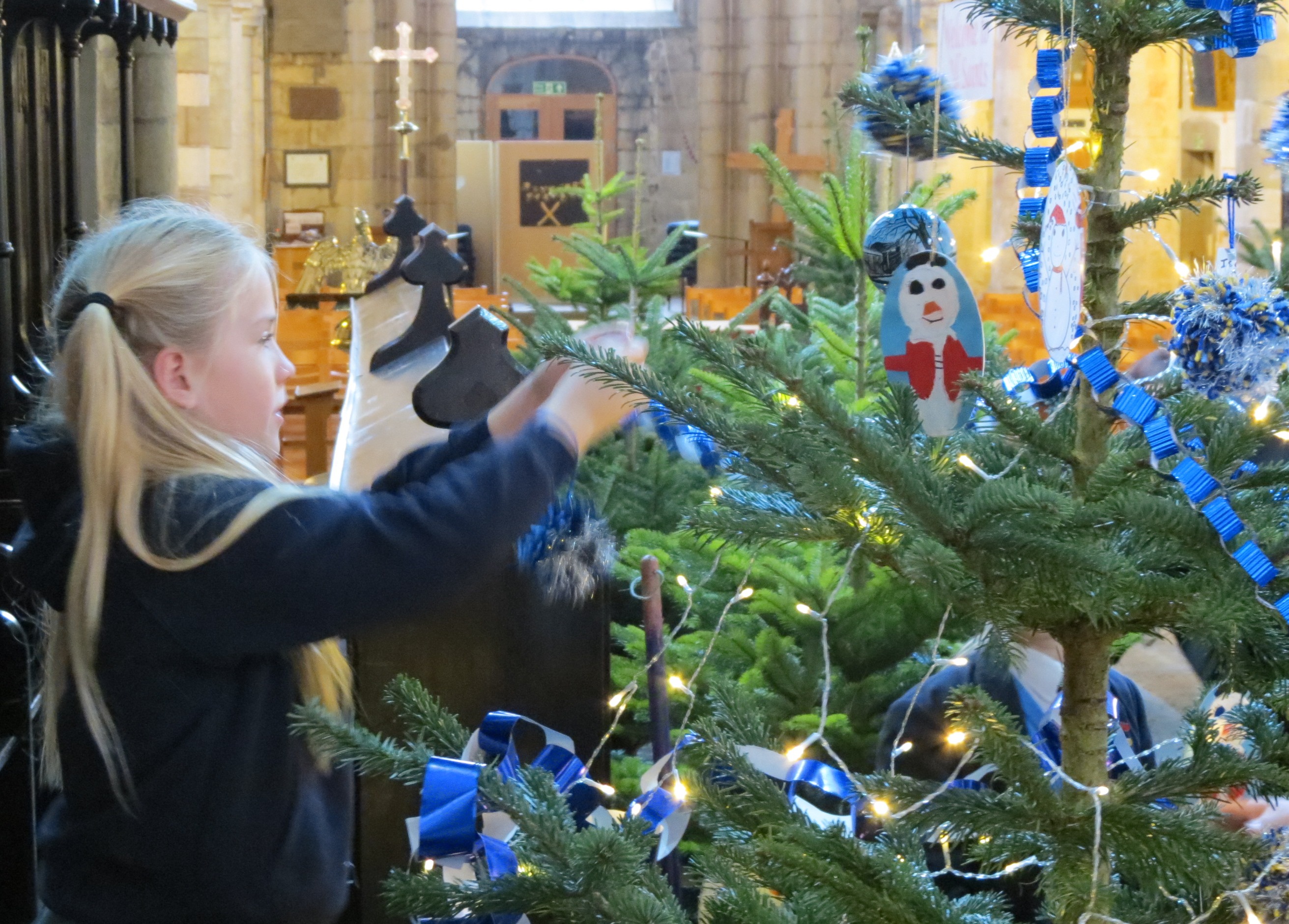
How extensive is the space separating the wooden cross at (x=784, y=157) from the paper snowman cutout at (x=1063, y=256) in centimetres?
1351

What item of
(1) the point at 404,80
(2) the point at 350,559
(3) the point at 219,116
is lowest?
(2) the point at 350,559

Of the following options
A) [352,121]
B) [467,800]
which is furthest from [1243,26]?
[352,121]

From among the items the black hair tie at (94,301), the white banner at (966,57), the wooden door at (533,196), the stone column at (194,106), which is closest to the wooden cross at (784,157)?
the wooden door at (533,196)

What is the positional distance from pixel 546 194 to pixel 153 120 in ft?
38.1

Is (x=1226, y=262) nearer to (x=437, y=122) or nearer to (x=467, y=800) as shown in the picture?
(x=467, y=800)

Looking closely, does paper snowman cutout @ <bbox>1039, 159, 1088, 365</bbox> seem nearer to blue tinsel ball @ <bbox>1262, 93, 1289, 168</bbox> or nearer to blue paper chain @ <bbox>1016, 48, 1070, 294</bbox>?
blue paper chain @ <bbox>1016, 48, 1070, 294</bbox>

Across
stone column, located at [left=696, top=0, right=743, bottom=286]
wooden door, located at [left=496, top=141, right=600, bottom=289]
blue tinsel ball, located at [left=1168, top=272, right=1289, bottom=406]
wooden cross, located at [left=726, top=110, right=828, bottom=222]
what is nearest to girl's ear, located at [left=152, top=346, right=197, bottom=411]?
blue tinsel ball, located at [left=1168, top=272, right=1289, bottom=406]

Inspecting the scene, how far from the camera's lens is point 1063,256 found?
1119 millimetres

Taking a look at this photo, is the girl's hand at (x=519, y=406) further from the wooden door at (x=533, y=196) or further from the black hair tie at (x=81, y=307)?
the wooden door at (x=533, y=196)

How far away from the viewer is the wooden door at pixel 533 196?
56.0 feet

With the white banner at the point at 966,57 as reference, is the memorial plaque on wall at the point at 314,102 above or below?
above

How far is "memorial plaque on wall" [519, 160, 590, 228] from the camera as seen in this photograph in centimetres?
1708

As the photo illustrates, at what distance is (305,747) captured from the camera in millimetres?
1384

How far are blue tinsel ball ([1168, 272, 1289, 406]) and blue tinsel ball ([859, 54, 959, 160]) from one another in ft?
1.08
